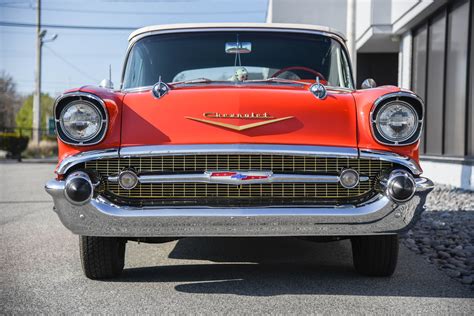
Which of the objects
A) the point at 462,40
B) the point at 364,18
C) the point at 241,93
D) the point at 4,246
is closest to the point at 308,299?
the point at 241,93

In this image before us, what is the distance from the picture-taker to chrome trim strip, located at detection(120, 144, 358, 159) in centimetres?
302

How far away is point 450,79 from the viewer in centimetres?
974

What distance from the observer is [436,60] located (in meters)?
10.5

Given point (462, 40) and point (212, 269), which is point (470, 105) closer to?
point (462, 40)

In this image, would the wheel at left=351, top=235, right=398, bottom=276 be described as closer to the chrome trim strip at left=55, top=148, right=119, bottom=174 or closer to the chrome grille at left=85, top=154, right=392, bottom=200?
the chrome grille at left=85, top=154, right=392, bottom=200

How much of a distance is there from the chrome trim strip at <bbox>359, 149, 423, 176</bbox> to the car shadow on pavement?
0.67 metres

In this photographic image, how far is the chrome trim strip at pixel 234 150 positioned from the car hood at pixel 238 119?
0.03 metres

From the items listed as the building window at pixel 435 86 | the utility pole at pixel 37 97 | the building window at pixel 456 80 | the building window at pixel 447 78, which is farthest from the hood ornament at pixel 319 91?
the utility pole at pixel 37 97

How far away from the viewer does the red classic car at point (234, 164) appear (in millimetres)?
2996

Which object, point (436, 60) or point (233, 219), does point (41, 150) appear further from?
point (233, 219)

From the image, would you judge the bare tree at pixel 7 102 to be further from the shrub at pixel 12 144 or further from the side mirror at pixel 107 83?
the side mirror at pixel 107 83

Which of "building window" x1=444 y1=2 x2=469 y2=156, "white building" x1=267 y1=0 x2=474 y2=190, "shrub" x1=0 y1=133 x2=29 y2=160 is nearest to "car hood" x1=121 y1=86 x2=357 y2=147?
"white building" x1=267 y1=0 x2=474 y2=190

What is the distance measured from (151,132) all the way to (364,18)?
12475 millimetres

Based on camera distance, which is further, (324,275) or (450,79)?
(450,79)
